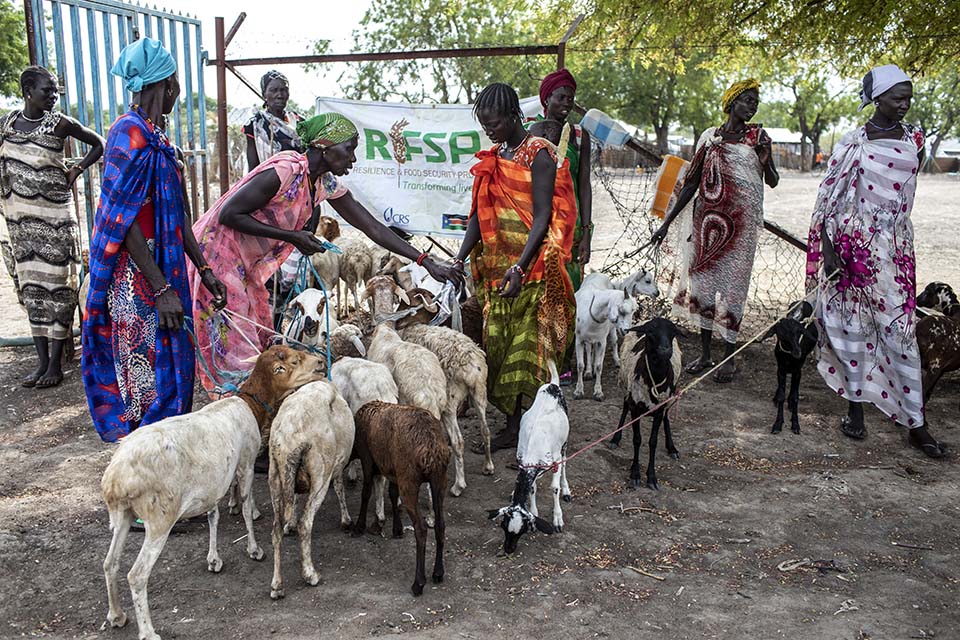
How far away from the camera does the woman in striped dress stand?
6695mm

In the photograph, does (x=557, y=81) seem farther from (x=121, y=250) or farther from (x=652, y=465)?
(x=121, y=250)

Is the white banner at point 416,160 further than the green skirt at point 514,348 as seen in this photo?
Yes

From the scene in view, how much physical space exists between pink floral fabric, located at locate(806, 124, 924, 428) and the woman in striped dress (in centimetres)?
616

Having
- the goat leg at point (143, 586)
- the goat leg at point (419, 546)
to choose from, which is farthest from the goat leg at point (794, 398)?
the goat leg at point (143, 586)

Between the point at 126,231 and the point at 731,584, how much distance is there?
12.0 feet

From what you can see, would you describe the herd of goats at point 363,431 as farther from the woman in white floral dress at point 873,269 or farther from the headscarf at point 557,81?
the headscarf at point 557,81

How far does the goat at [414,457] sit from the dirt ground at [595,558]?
27 cm

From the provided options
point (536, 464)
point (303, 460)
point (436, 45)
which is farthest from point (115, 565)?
point (436, 45)

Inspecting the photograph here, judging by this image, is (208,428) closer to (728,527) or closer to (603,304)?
(728,527)

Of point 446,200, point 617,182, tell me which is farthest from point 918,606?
point 617,182

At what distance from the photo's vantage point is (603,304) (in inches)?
275

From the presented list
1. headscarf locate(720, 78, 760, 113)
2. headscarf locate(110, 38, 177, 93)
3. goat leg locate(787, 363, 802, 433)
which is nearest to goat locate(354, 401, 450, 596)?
headscarf locate(110, 38, 177, 93)

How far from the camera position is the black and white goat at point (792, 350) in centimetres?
639

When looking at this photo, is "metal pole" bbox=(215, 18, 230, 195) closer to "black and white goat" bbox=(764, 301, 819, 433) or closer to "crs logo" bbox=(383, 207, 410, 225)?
"crs logo" bbox=(383, 207, 410, 225)
